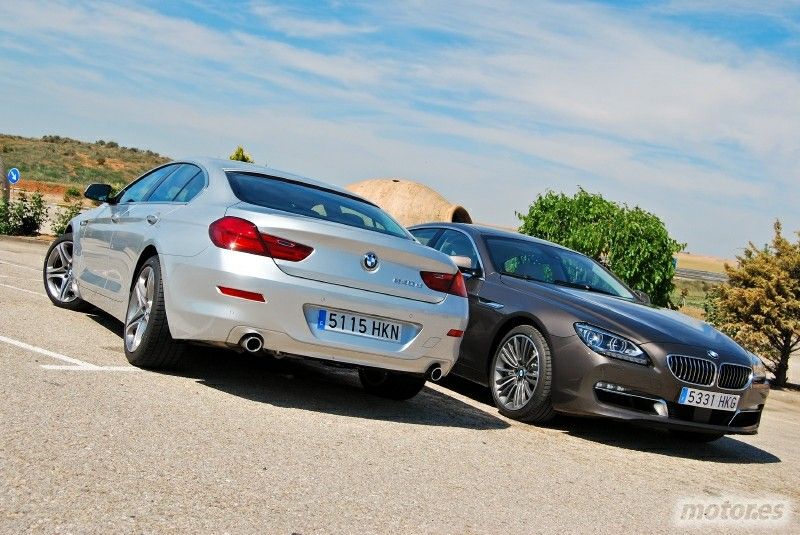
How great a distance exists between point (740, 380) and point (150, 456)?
466cm

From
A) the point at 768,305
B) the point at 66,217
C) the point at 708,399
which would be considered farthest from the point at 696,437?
the point at 66,217

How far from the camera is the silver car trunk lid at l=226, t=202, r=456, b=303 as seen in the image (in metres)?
5.80

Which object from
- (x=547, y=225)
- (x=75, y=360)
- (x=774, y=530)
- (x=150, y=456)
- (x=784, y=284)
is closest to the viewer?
(x=150, y=456)

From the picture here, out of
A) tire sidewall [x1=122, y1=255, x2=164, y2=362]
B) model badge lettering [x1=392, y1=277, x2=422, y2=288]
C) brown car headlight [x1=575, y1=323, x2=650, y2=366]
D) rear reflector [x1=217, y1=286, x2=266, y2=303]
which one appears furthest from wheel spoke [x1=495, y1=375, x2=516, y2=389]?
tire sidewall [x1=122, y1=255, x2=164, y2=362]

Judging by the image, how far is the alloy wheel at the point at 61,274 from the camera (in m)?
8.99

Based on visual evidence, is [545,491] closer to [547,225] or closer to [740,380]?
[740,380]

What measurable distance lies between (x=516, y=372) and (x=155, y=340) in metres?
2.84

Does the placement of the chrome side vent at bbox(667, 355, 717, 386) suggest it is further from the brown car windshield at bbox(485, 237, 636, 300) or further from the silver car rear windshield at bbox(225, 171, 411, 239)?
the silver car rear windshield at bbox(225, 171, 411, 239)

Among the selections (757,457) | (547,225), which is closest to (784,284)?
(547,225)

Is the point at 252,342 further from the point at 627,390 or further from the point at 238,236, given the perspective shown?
the point at 627,390

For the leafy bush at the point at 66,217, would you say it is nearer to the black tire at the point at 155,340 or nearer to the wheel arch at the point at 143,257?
the wheel arch at the point at 143,257

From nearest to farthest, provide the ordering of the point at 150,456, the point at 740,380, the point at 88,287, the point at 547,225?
1. the point at 150,456
2. the point at 740,380
3. the point at 88,287
4. the point at 547,225

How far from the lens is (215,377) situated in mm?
6691

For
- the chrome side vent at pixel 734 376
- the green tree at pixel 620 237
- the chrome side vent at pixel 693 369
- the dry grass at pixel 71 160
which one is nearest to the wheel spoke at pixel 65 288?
the chrome side vent at pixel 693 369
